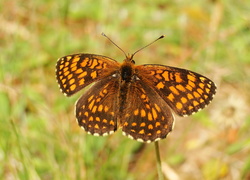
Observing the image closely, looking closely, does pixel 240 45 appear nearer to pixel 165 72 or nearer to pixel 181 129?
pixel 181 129

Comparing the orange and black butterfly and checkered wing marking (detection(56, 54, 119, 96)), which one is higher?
checkered wing marking (detection(56, 54, 119, 96))

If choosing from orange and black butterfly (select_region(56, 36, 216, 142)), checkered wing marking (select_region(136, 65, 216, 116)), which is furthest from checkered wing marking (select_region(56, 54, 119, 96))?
checkered wing marking (select_region(136, 65, 216, 116))

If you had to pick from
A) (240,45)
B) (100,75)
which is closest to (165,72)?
(100,75)

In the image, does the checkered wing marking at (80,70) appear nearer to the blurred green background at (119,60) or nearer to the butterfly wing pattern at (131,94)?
the butterfly wing pattern at (131,94)

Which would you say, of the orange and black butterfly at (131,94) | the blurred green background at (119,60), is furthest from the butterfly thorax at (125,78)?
the blurred green background at (119,60)

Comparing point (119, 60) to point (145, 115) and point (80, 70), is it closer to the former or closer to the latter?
point (80, 70)

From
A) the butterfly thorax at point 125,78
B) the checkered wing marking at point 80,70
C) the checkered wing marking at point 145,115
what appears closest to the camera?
the checkered wing marking at point 145,115

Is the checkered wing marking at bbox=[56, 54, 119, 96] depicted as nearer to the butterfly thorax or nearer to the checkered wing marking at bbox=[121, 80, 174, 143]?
the butterfly thorax
